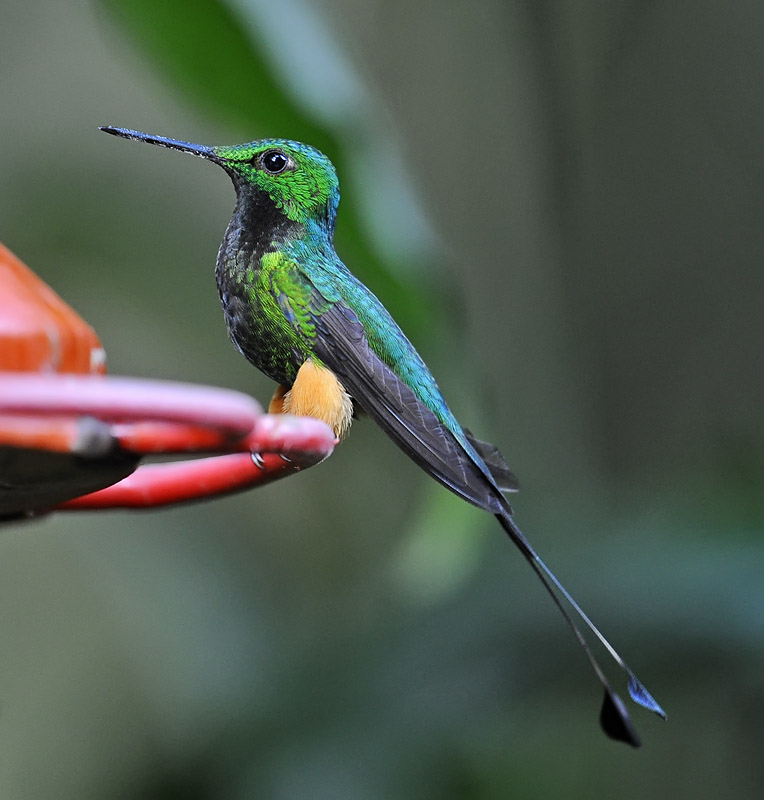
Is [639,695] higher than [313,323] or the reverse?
the reverse

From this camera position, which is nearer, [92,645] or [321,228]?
[321,228]

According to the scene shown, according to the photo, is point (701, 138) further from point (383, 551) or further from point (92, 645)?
point (92, 645)

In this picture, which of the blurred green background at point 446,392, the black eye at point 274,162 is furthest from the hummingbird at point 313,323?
the blurred green background at point 446,392

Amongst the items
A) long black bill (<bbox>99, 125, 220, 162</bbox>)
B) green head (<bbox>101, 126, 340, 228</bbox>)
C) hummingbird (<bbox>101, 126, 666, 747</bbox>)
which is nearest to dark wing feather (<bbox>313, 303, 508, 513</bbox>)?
hummingbird (<bbox>101, 126, 666, 747</bbox>)

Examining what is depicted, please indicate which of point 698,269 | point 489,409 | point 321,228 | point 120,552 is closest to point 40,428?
point 321,228

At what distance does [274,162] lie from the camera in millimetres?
1213

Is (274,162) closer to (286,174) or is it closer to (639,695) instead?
(286,174)

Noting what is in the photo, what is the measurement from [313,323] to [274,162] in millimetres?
193

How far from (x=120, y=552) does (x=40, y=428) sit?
2.47m

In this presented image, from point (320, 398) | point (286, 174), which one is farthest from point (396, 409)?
point (286, 174)

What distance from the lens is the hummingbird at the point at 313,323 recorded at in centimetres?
111

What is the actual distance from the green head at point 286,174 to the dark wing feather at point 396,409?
129mm

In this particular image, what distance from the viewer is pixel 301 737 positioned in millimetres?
1816

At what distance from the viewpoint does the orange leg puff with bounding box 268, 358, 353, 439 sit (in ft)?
3.68
